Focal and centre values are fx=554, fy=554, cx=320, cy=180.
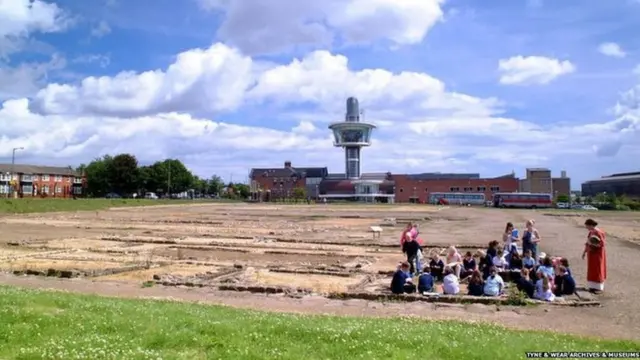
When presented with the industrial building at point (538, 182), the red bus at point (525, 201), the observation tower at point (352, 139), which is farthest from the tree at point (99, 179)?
the industrial building at point (538, 182)

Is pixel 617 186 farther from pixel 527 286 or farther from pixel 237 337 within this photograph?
pixel 237 337

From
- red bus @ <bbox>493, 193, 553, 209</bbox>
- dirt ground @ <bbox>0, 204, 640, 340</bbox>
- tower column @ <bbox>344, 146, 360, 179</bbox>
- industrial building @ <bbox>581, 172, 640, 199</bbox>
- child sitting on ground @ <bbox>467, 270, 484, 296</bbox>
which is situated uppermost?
tower column @ <bbox>344, 146, 360, 179</bbox>

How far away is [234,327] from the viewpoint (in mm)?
9438

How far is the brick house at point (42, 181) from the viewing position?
493 ft

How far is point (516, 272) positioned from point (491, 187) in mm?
152008

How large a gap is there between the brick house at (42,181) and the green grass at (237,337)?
147062 mm

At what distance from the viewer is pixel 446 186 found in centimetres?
16688

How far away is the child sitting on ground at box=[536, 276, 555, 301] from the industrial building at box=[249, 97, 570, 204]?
129m

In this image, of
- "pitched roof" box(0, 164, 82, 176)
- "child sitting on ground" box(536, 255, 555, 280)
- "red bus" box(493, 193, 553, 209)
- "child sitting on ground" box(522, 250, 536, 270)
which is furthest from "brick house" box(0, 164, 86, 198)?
"child sitting on ground" box(536, 255, 555, 280)

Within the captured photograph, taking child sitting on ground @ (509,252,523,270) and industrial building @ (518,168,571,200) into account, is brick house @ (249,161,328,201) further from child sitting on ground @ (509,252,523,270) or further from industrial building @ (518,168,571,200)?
child sitting on ground @ (509,252,523,270)

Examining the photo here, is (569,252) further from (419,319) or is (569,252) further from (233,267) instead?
(419,319)

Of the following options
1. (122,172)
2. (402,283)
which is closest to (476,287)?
(402,283)

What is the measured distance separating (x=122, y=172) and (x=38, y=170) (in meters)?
35.2

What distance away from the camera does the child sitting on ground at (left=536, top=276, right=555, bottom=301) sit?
1506 centimetres
